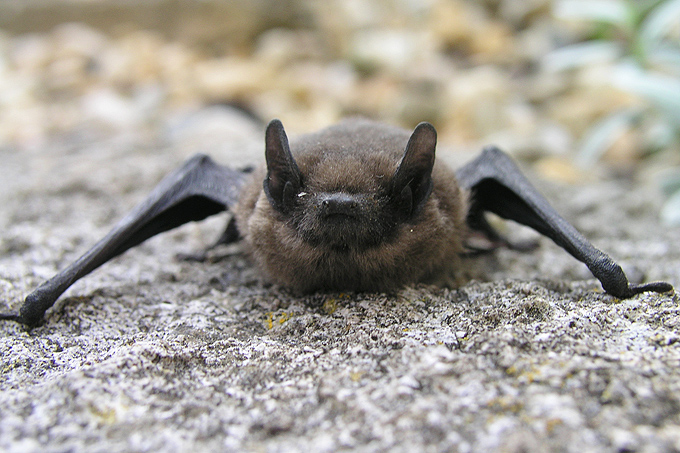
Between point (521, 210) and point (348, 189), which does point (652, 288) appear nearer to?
point (521, 210)

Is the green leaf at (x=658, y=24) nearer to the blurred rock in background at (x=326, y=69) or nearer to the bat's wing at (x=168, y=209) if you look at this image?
the blurred rock in background at (x=326, y=69)

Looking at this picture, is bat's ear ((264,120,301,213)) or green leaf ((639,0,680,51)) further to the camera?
green leaf ((639,0,680,51))

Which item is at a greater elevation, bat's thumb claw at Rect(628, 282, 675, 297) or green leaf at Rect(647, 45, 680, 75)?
green leaf at Rect(647, 45, 680, 75)

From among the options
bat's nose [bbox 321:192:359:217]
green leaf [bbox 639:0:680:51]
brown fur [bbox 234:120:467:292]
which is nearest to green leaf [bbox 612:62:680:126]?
green leaf [bbox 639:0:680:51]

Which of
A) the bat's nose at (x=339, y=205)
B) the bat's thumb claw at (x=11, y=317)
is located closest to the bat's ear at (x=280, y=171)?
the bat's nose at (x=339, y=205)

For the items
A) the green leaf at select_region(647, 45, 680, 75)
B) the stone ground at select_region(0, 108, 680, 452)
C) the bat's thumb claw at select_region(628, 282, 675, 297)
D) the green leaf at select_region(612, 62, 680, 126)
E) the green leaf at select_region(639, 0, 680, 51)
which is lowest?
the stone ground at select_region(0, 108, 680, 452)

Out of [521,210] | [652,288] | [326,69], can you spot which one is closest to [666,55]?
[521,210]

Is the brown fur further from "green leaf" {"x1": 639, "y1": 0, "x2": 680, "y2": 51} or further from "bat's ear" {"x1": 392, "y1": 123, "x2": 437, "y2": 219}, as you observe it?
"green leaf" {"x1": 639, "y1": 0, "x2": 680, "y2": 51}
